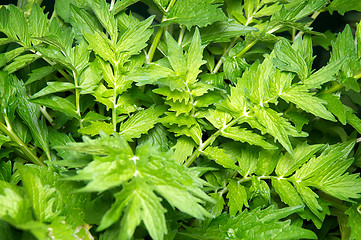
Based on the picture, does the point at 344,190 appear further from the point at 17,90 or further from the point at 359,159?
the point at 17,90

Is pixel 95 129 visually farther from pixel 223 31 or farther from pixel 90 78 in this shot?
pixel 223 31

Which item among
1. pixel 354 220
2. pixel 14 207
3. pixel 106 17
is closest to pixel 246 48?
pixel 106 17

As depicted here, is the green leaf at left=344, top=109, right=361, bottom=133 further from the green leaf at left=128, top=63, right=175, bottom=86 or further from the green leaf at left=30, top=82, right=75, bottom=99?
the green leaf at left=30, top=82, right=75, bottom=99

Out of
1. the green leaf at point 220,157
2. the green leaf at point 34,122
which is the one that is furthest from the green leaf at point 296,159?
the green leaf at point 34,122

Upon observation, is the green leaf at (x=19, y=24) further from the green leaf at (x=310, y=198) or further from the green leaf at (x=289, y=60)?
the green leaf at (x=310, y=198)

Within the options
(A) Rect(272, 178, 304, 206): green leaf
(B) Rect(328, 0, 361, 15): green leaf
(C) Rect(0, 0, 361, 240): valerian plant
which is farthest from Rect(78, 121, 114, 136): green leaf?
(B) Rect(328, 0, 361, 15): green leaf

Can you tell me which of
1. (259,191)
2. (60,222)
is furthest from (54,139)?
(259,191)
